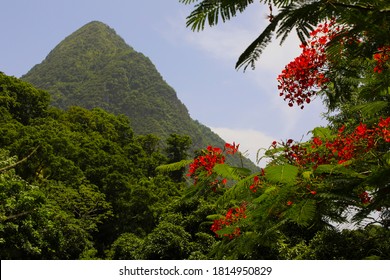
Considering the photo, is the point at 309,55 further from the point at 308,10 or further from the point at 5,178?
the point at 5,178

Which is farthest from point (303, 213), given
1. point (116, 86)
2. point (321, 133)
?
point (116, 86)

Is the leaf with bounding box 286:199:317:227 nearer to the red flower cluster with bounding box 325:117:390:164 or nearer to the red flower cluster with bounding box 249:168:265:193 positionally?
the red flower cluster with bounding box 249:168:265:193

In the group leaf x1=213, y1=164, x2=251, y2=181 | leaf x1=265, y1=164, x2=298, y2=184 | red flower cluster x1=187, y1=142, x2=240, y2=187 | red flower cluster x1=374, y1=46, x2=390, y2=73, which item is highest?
red flower cluster x1=374, y1=46, x2=390, y2=73

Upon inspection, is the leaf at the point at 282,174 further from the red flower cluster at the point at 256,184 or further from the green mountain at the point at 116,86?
the green mountain at the point at 116,86

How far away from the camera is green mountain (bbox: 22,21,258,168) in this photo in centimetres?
10819

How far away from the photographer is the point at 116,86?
122250mm

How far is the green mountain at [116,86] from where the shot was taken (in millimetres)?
108188

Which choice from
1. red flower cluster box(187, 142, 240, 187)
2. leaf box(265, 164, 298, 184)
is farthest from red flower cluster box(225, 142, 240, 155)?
leaf box(265, 164, 298, 184)

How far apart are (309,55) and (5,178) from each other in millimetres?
13495

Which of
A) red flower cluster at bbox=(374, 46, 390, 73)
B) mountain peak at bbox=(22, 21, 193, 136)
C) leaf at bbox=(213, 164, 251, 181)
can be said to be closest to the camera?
red flower cluster at bbox=(374, 46, 390, 73)

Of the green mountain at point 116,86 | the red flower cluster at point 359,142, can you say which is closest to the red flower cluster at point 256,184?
the red flower cluster at point 359,142

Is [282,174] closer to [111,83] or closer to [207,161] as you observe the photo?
[207,161]

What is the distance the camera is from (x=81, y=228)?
25234 mm
